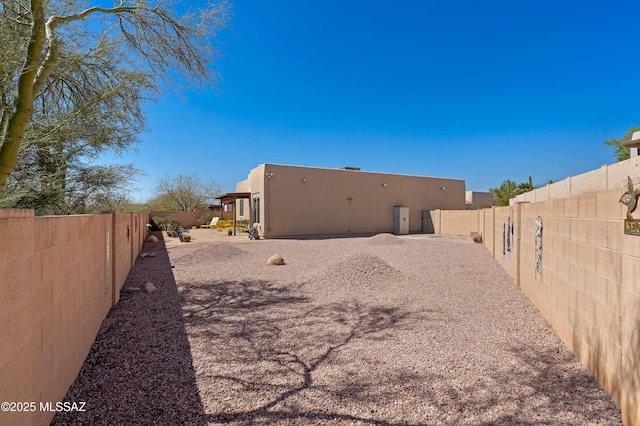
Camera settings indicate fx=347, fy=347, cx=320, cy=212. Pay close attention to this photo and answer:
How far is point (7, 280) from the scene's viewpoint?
1.93 m

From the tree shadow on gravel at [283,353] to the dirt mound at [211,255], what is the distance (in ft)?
14.2

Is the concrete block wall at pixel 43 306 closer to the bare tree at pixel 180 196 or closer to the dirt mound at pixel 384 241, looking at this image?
the dirt mound at pixel 384 241

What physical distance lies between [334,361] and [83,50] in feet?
22.4

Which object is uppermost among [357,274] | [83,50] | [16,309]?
[83,50]

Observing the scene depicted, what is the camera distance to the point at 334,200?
22.0 meters

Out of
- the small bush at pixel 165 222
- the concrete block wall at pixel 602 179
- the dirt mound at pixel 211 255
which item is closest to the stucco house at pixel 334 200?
the small bush at pixel 165 222

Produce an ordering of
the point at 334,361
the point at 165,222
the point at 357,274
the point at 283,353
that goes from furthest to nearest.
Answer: the point at 165,222, the point at 357,274, the point at 283,353, the point at 334,361

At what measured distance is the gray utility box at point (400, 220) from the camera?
24.3 meters

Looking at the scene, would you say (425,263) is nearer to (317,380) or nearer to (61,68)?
(317,380)

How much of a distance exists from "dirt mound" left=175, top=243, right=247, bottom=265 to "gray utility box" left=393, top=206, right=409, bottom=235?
46.4 ft

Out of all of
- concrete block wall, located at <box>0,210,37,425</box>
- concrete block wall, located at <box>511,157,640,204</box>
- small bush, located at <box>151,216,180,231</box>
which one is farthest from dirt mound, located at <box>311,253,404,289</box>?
small bush, located at <box>151,216,180,231</box>

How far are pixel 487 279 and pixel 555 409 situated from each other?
5.72 metres

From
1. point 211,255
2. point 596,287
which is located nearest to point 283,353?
point 596,287

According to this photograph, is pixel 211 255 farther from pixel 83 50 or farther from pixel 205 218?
pixel 205 218
